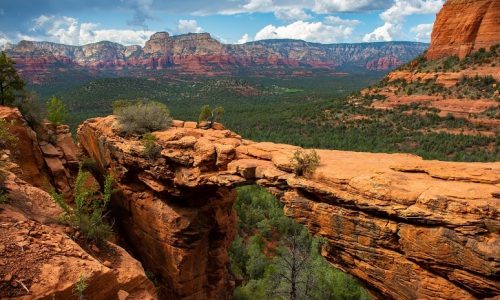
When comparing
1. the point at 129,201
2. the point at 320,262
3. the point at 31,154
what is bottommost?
the point at 320,262

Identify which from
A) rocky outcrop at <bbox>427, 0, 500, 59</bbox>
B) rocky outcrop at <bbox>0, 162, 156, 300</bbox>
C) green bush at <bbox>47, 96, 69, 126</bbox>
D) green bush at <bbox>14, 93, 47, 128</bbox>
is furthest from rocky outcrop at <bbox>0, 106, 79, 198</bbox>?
rocky outcrop at <bbox>427, 0, 500, 59</bbox>

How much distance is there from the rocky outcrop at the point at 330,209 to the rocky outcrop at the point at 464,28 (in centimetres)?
6707

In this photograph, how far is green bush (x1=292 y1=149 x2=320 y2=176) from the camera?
468 inches

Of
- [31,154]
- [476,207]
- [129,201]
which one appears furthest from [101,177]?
[476,207]

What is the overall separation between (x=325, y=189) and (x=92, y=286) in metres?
6.50

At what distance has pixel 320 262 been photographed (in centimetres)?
2536

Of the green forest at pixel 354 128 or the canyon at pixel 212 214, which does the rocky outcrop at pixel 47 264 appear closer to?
the canyon at pixel 212 214

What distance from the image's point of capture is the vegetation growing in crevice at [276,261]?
18.8 meters

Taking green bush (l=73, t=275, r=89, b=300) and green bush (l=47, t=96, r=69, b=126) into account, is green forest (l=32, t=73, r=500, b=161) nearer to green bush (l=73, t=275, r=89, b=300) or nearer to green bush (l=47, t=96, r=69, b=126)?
green bush (l=47, t=96, r=69, b=126)

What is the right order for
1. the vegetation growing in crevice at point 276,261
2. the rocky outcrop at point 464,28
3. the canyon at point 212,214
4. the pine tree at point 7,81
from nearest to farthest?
the canyon at point 212,214 < the pine tree at point 7,81 < the vegetation growing in crevice at point 276,261 < the rocky outcrop at point 464,28

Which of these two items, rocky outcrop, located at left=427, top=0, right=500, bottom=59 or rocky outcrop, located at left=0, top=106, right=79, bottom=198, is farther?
rocky outcrop, located at left=427, top=0, right=500, bottom=59

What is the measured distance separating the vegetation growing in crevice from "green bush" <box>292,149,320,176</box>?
217 inches

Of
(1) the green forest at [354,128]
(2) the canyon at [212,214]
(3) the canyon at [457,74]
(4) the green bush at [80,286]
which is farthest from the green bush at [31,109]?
(3) the canyon at [457,74]

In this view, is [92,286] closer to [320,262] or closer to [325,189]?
[325,189]
